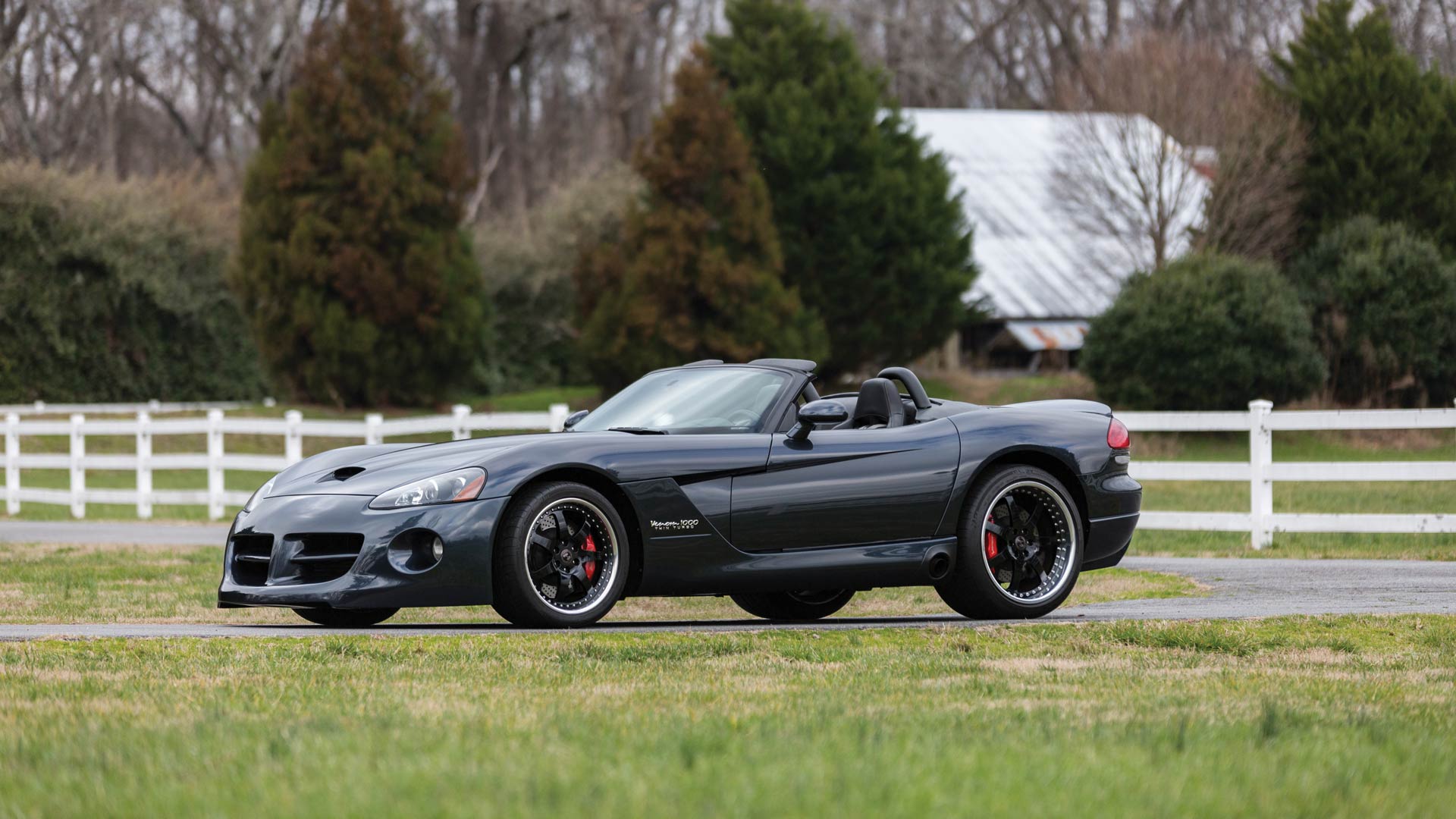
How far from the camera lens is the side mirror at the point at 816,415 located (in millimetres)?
9164

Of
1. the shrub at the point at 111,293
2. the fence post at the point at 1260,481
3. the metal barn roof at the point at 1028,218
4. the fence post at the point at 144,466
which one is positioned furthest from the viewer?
the metal barn roof at the point at 1028,218

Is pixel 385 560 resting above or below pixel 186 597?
above

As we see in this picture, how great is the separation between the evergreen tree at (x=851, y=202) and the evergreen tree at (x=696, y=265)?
1.38 meters

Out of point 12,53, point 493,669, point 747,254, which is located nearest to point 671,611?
point 493,669

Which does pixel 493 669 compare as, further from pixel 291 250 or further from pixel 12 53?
pixel 12 53

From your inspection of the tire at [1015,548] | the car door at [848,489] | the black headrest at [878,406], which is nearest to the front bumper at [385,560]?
the car door at [848,489]

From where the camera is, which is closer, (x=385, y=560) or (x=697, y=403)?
(x=385, y=560)

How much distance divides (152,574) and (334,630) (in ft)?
15.4

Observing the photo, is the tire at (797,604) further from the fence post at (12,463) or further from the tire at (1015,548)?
the fence post at (12,463)

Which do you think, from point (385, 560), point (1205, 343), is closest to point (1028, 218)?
point (1205, 343)

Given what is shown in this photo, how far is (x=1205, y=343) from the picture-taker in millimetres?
34781

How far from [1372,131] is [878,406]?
3308 centimetres

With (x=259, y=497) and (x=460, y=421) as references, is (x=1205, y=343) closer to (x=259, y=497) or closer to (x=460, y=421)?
(x=460, y=421)

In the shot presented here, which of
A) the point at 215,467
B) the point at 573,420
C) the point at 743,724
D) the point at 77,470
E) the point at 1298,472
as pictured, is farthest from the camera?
the point at 77,470
